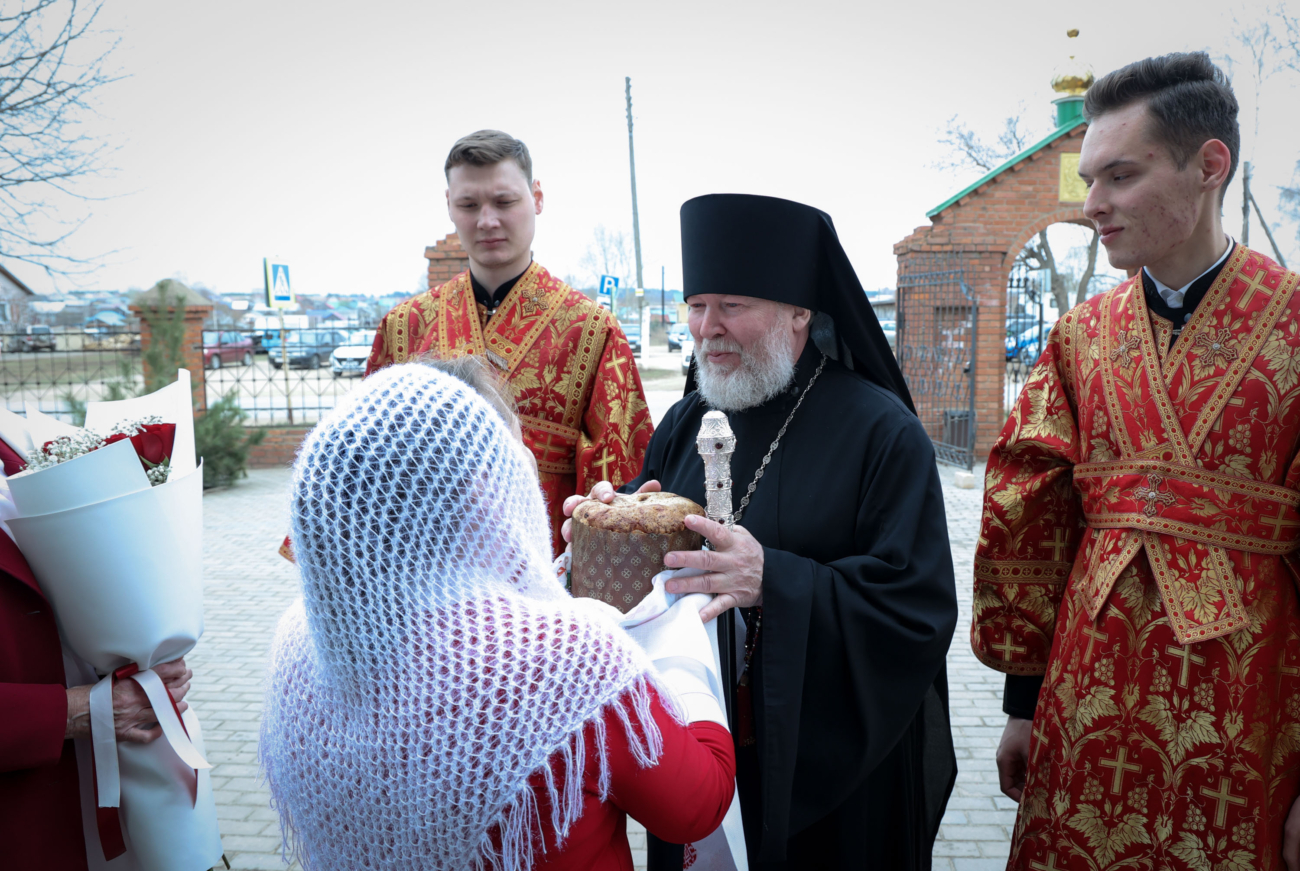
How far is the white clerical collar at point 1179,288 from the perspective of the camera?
2.04 metres

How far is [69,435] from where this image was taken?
2.00m

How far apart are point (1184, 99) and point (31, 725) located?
2.76m

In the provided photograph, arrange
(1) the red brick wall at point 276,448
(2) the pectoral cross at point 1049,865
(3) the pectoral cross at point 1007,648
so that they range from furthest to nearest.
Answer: (1) the red brick wall at point 276,448 → (3) the pectoral cross at point 1007,648 → (2) the pectoral cross at point 1049,865

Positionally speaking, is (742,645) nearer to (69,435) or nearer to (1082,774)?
(1082,774)

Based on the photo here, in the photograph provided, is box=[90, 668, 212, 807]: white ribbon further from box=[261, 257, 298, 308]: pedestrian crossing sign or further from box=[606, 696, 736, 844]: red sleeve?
box=[261, 257, 298, 308]: pedestrian crossing sign

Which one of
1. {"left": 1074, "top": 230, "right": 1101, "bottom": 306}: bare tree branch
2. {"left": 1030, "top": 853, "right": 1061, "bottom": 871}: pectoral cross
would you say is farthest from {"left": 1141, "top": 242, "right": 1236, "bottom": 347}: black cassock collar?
{"left": 1074, "top": 230, "right": 1101, "bottom": 306}: bare tree branch

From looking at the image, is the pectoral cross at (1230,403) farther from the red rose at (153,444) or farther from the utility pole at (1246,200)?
the utility pole at (1246,200)

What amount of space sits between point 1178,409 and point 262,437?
40.9ft

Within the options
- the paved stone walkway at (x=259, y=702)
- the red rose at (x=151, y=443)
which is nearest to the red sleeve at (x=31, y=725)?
the red rose at (x=151, y=443)

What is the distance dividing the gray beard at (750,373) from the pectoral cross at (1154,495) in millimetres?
893

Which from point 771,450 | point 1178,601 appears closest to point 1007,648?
→ point 1178,601

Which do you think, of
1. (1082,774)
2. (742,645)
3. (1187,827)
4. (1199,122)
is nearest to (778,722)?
(742,645)

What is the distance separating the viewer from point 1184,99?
6.43ft

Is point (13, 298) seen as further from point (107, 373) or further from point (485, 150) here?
point (485, 150)
